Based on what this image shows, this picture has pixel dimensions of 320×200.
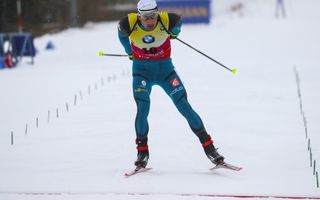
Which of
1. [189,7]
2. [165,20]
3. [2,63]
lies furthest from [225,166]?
[189,7]

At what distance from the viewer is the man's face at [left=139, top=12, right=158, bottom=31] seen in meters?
5.93

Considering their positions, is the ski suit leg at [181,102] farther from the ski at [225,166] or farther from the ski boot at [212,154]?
the ski at [225,166]

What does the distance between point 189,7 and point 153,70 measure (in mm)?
22968

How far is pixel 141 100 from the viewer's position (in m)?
6.16

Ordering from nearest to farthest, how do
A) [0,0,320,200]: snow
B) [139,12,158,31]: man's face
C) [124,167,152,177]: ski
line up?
1. [0,0,320,200]: snow
2. [139,12,158,31]: man's face
3. [124,167,152,177]: ski

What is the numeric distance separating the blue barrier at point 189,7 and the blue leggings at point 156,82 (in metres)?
22.5

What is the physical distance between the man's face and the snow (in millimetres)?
1612

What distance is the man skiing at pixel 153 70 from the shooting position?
20.0 ft

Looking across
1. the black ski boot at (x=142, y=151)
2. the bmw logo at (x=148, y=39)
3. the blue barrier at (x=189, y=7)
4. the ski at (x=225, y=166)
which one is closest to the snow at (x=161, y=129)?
the ski at (x=225, y=166)

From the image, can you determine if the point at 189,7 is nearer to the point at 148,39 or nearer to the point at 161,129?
the point at 161,129

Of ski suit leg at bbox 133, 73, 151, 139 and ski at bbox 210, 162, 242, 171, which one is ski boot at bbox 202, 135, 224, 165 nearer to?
ski at bbox 210, 162, 242, 171

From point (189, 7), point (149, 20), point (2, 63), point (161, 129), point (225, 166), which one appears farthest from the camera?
point (189, 7)

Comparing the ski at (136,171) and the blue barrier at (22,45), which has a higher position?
the blue barrier at (22,45)

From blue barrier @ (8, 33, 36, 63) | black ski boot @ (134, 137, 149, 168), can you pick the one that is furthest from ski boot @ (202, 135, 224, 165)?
blue barrier @ (8, 33, 36, 63)
